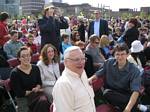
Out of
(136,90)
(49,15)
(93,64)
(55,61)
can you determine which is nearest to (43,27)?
(49,15)

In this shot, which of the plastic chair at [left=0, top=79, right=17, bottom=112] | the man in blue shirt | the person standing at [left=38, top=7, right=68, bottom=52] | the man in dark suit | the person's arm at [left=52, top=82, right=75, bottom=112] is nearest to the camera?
the person's arm at [left=52, top=82, right=75, bottom=112]

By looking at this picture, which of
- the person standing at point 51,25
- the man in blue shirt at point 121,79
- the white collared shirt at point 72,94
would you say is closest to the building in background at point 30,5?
the person standing at point 51,25

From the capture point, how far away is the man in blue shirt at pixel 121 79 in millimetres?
5344

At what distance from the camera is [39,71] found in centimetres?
595

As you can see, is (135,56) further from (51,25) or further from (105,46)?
(105,46)

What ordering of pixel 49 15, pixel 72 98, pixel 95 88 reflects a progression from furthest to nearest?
1. pixel 49 15
2. pixel 95 88
3. pixel 72 98

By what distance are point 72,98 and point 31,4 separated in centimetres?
10736

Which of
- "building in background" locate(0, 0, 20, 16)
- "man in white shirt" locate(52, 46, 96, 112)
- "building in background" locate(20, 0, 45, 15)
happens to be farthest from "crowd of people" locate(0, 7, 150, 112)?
"building in background" locate(20, 0, 45, 15)

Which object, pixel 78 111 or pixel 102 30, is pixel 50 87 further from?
pixel 102 30

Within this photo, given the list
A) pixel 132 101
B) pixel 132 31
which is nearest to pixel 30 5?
pixel 132 31

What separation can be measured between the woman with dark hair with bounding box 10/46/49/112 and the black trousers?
3.00 ft

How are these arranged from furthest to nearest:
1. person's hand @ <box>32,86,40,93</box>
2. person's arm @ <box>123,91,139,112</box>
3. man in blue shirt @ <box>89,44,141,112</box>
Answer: person's hand @ <box>32,86,40,93</box>, man in blue shirt @ <box>89,44,141,112</box>, person's arm @ <box>123,91,139,112</box>

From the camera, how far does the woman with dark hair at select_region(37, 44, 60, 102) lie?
19.7ft

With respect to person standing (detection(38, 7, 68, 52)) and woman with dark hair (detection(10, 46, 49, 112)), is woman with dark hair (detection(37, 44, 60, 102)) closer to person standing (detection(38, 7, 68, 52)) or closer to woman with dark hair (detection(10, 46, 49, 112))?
woman with dark hair (detection(10, 46, 49, 112))
